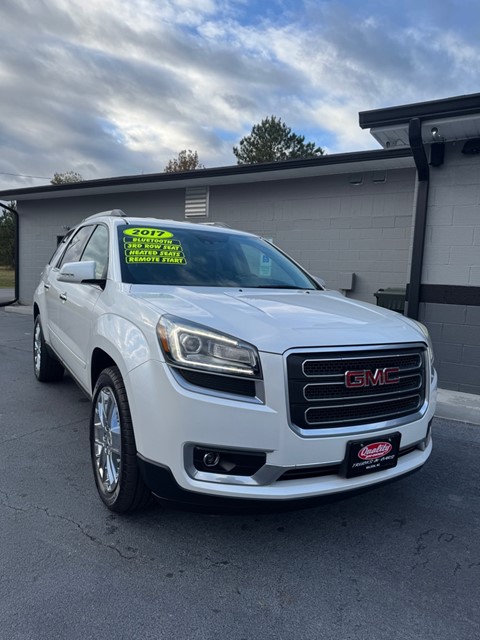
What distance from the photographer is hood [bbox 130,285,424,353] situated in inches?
86.8

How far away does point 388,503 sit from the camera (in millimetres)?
3041

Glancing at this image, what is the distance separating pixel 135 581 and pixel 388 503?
1.71 metres

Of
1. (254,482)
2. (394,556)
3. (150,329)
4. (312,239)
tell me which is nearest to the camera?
(254,482)

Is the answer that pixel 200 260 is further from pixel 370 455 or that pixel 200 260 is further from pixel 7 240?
pixel 7 240

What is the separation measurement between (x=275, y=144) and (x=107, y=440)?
3647cm

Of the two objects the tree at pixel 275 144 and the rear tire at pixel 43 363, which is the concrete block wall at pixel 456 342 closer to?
the rear tire at pixel 43 363

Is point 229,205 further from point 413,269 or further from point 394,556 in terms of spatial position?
point 394,556

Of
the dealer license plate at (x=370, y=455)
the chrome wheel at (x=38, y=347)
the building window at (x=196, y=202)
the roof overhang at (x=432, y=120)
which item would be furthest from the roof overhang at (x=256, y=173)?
the dealer license plate at (x=370, y=455)

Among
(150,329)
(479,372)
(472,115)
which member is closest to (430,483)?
(150,329)

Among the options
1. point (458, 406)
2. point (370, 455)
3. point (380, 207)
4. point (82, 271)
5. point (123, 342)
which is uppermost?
point (380, 207)

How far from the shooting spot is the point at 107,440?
2.77 m

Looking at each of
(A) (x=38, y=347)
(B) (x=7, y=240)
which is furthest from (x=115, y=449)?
(B) (x=7, y=240)

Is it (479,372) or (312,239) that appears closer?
(479,372)

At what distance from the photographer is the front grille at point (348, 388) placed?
7.07ft
